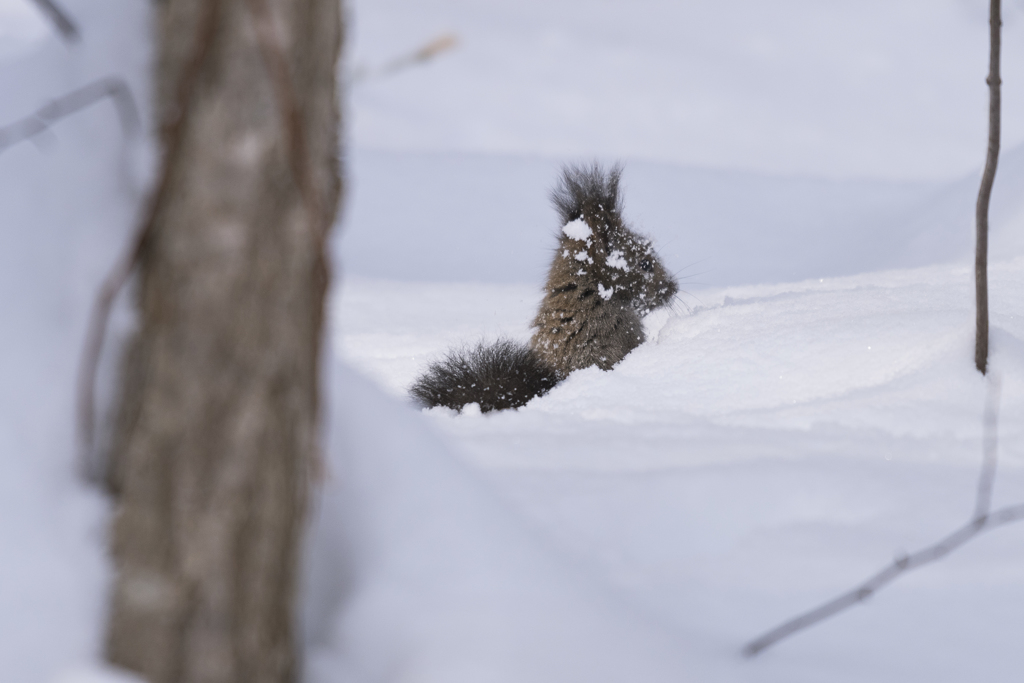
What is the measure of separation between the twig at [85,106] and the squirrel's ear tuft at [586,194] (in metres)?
2.53

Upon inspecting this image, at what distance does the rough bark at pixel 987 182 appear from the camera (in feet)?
5.36

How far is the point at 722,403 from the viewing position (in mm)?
2170

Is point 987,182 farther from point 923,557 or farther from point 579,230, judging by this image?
point 579,230

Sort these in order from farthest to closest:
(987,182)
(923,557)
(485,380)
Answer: (485,380)
(987,182)
(923,557)

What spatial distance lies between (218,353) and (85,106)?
0.31m

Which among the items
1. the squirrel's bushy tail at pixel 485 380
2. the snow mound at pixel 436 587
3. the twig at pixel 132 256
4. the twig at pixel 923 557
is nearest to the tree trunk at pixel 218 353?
the twig at pixel 132 256

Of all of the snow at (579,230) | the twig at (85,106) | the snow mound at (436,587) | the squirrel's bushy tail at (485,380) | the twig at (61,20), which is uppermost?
the snow at (579,230)

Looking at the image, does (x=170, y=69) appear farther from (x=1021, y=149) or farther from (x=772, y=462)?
(x=1021, y=149)

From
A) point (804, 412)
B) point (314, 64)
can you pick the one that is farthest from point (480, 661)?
point (804, 412)

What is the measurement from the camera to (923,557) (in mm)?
1006

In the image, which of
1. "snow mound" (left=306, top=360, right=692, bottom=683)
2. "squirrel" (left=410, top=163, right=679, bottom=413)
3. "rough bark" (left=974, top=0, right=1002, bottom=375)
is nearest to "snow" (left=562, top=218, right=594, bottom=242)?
"squirrel" (left=410, top=163, right=679, bottom=413)

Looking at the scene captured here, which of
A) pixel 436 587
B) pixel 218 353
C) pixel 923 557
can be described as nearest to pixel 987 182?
pixel 923 557

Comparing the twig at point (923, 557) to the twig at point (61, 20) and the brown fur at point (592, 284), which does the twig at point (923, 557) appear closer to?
the twig at point (61, 20)

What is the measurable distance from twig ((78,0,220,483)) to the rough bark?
158 centimetres
